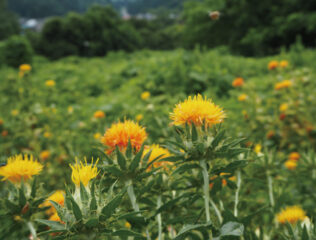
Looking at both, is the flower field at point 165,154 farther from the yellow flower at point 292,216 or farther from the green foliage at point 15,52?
the green foliage at point 15,52

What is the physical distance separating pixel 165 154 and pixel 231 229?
34 cm

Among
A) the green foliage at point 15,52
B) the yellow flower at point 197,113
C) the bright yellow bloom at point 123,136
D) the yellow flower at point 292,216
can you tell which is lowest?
the yellow flower at point 292,216

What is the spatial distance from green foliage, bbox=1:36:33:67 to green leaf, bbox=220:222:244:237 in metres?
10.2

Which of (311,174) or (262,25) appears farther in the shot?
(262,25)

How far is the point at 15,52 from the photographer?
9.39 metres

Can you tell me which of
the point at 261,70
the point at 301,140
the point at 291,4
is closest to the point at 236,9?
the point at 291,4

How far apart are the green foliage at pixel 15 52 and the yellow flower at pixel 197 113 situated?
1002cm

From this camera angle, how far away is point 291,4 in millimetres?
13133

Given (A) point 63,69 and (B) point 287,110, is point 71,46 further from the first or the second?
(B) point 287,110

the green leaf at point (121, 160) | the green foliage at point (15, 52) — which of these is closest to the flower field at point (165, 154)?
the green leaf at point (121, 160)

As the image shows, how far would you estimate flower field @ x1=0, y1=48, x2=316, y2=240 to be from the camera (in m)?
0.84

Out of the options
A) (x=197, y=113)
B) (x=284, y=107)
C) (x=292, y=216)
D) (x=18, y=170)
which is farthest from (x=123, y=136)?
(x=284, y=107)

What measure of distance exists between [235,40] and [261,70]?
10.3 m

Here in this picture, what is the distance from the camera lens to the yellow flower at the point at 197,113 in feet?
2.90
